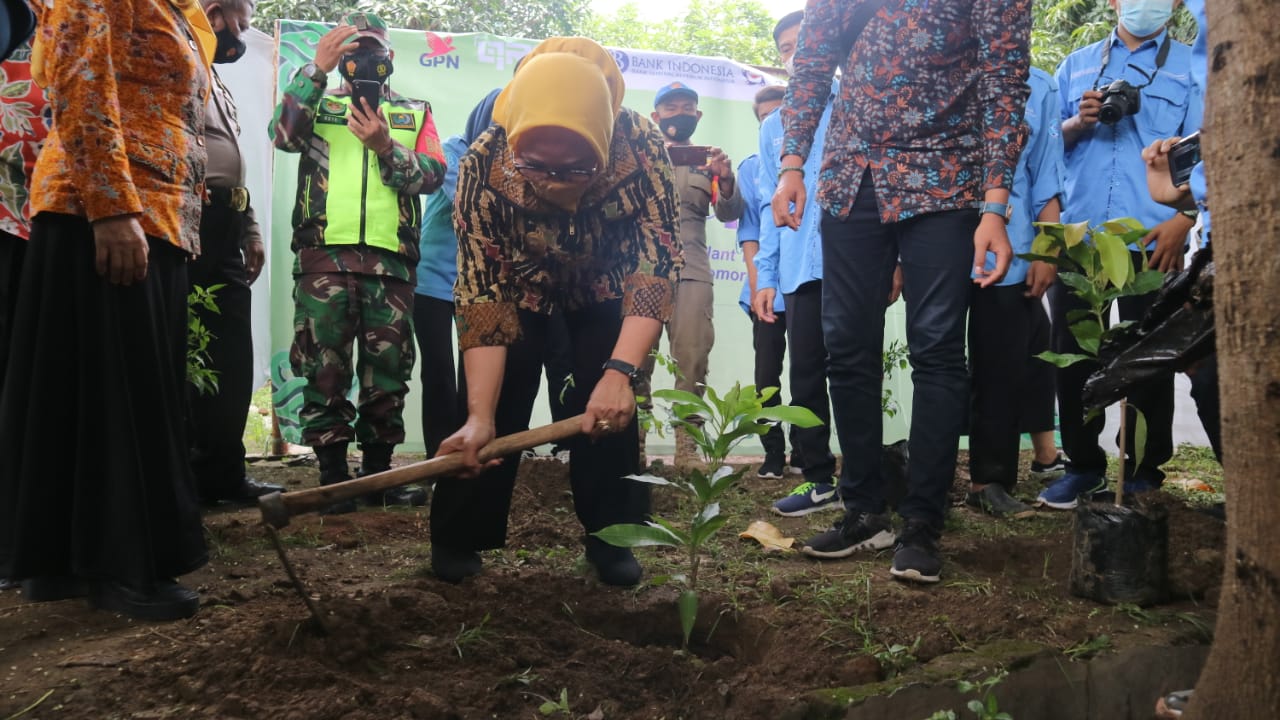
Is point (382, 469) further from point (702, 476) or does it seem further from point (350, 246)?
point (702, 476)

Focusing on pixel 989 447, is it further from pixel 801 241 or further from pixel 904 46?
pixel 904 46

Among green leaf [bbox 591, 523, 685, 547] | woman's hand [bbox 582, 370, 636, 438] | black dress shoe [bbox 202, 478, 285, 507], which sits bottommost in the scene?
black dress shoe [bbox 202, 478, 285, 507]

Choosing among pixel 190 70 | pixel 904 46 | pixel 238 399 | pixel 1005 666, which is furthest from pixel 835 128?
pixel 238 399

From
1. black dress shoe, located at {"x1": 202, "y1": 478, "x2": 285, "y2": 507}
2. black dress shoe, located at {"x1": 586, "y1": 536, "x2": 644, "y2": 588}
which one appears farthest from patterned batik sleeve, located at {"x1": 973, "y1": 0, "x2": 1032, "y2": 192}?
black dress shoe, located at {"x1": 202, "y1": 478, "x2": 285, "y2": 507}

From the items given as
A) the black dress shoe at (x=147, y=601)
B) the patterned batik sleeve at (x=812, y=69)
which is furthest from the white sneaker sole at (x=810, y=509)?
the black dress shoe at (x=147, y=601)

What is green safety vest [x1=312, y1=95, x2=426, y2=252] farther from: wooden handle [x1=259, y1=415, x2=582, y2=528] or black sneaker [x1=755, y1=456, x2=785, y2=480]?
black sneaker [x1=755, y1=456, x2=785, y2=480]

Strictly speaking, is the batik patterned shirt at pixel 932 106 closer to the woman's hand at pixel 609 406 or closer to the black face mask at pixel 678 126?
the woman's hand at pixel 609 406

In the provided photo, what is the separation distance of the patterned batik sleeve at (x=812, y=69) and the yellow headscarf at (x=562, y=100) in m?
0.85

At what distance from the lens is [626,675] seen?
1.93 meters

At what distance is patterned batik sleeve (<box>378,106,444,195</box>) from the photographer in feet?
11.0

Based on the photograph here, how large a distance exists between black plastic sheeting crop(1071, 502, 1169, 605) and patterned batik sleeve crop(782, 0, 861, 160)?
1.37 m

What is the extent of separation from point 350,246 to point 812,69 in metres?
1.86

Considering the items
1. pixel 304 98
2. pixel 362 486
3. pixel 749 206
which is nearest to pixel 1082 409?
pixel 749 206

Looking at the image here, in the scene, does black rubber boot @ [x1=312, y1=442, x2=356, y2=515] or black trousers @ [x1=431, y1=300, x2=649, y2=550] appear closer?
black trousers @ [x1=431, y1=300, x2=649, y2=550]
